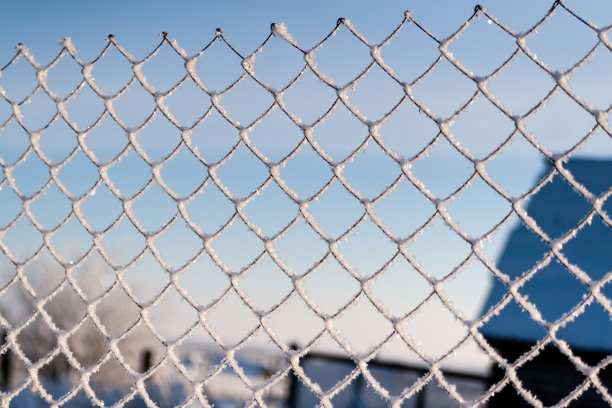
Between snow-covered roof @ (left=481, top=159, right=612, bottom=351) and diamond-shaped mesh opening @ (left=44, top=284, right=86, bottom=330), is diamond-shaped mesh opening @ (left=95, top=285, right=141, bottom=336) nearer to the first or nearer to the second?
diamond-shaped mesh opening @ (left=44, top=284, right=86, bottom=330)

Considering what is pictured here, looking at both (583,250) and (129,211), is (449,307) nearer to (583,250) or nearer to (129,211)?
(129,211)

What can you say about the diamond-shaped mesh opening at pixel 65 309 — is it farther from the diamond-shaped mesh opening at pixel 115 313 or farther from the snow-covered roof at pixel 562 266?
the snow-covered roof at pixel 562 266

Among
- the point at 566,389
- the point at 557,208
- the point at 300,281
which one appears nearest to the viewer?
the point at 300,281

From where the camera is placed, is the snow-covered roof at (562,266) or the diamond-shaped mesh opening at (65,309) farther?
the diamond-shaped mesh opening at (65,309)

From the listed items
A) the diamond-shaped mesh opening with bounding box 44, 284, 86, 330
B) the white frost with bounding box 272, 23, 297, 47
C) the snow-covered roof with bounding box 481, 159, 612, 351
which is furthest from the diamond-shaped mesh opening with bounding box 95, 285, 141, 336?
the white frost with bounding box 272, 23, 297, 47

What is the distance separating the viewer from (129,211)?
1.97m

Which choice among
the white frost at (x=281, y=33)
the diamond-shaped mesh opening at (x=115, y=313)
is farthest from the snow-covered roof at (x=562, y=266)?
the diamond-shaped mesh opening at (x=115, y=313)

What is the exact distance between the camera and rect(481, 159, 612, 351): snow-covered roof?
668 cm

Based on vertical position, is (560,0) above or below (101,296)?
above

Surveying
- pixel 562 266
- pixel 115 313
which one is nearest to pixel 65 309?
pixel 115 313

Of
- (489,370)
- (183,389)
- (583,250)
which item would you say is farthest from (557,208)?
(183,389)

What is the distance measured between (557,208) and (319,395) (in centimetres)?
708

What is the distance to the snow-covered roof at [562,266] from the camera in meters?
6.68

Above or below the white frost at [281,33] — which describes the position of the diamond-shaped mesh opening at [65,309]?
above
